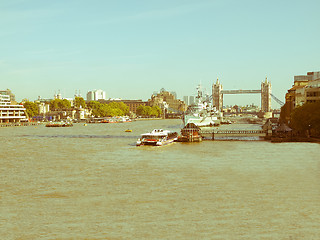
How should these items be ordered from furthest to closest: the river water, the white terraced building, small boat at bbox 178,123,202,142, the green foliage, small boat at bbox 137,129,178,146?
1. the white terraced building
2. small boat at bbox 178,123,202,142
3. the green foliage
4. small boat at bbox 137,129,178,146
5. the river water

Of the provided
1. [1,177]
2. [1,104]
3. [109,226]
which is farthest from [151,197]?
[1,104]

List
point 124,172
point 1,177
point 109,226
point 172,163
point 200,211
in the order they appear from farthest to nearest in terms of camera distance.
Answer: point 172,163
point 124,172
point 1,177
point 200,211
point 109,226

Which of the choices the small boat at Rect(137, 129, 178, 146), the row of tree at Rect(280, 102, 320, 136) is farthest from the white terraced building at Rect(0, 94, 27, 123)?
the row of tree at Rect(280, 102, 320, 136)

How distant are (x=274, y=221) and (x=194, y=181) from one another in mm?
12123

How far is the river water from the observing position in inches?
845

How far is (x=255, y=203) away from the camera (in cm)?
2653

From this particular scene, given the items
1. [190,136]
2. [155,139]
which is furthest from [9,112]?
[155,139]

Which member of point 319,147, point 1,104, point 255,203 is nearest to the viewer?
point 255,203

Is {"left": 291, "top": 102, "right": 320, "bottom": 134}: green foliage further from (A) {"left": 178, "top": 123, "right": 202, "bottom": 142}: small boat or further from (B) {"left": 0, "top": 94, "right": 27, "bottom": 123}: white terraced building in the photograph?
(B) {"left": 0, "top": 94, "right": 27, "bottom": 123}: white terraced building

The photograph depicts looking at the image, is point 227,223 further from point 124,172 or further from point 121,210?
point 124,172

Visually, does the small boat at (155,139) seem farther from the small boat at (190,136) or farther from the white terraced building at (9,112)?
the white terraced building at (9,112)

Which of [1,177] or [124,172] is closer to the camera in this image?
[1,177]

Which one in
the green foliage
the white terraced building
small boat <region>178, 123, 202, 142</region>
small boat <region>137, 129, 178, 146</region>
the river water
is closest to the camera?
the river water

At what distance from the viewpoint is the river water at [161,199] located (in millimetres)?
21469
